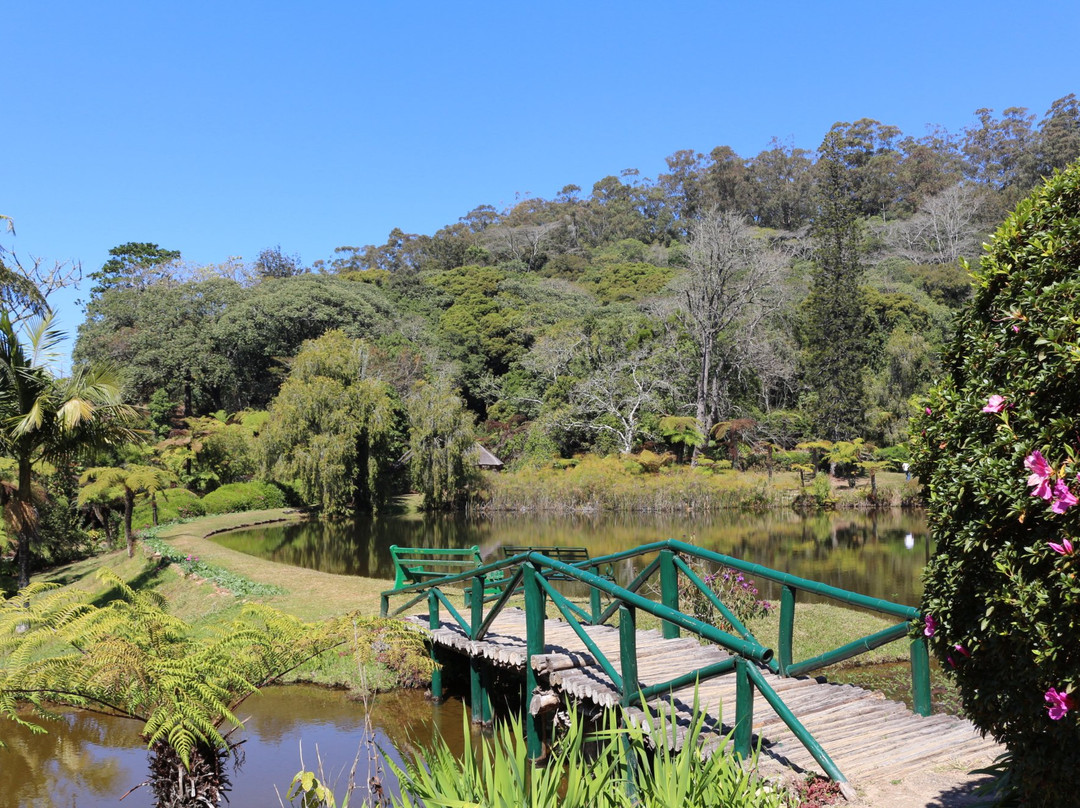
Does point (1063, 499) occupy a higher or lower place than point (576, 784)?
higher

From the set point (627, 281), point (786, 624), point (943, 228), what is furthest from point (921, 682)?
point (943, 228)

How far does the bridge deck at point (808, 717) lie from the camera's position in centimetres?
430

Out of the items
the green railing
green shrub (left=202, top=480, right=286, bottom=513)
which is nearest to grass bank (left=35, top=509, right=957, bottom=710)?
the green railing

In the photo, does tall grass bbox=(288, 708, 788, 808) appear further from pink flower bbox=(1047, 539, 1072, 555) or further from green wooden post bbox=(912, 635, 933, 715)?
green wooden post bbox=(912, 635, 933, 715)

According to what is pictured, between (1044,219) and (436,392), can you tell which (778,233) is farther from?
(1044,219)

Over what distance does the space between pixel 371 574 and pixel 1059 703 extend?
651 inches

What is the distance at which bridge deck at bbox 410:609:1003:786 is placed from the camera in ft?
14.1

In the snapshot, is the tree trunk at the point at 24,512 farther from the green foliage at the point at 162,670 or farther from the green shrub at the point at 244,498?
the green shrub at the point at 244,498

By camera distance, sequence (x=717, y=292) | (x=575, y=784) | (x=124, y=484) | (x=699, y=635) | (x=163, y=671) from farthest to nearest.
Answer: (x=717, y=292) < (x=124, y=484) < (x=163, y=671) < (x=699, y=635) < (x=575, y=784)

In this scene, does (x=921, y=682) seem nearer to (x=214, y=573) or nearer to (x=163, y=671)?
(x=163, y=671)

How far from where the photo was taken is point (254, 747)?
314 inches

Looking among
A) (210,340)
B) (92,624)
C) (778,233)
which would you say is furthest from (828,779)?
(778,233)

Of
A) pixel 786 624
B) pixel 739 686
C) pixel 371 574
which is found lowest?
pixel 371 574

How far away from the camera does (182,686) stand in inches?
218
